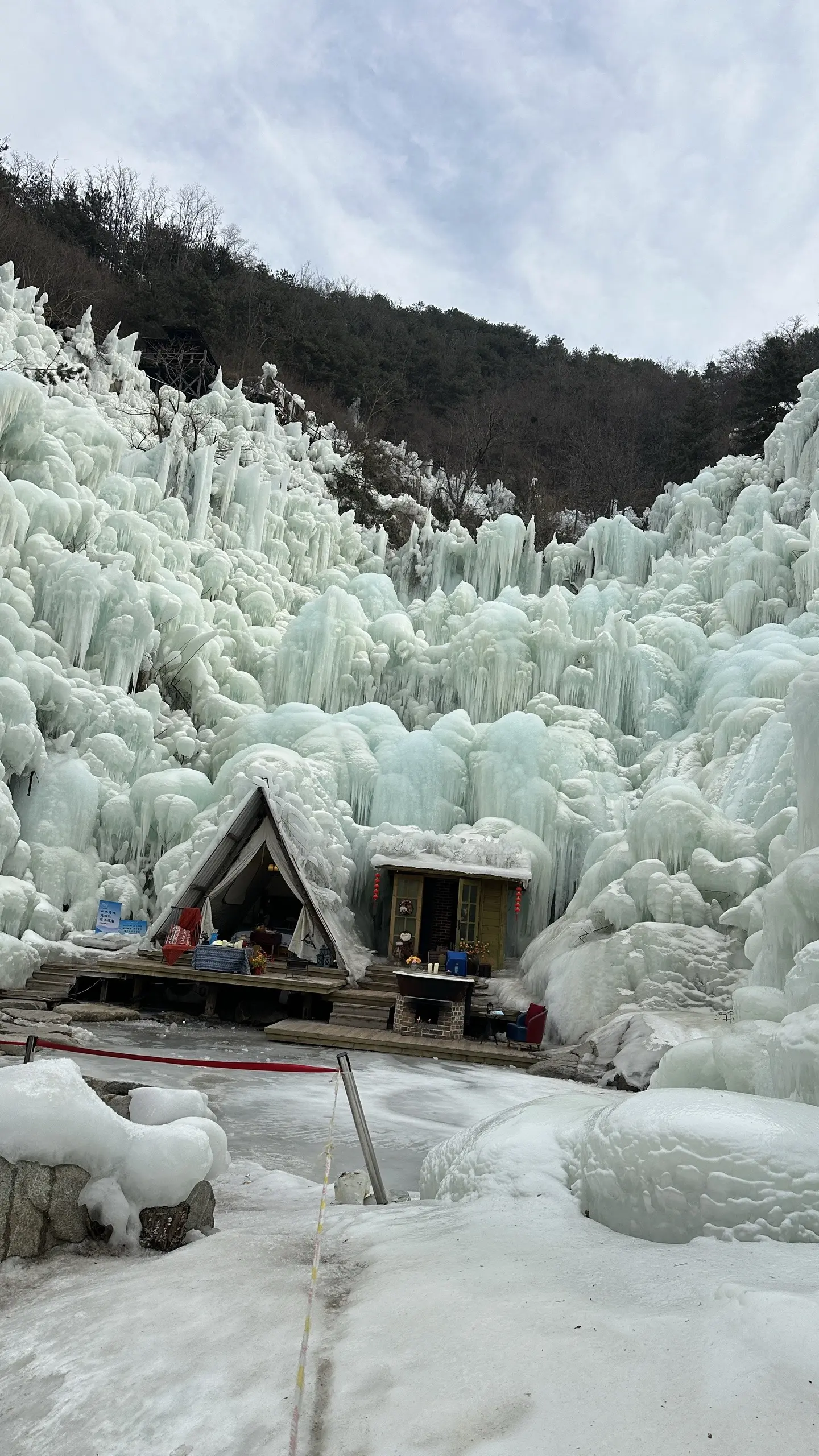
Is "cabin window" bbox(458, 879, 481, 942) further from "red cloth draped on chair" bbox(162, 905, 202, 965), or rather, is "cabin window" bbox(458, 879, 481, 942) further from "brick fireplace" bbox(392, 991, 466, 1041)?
"red cloth draped on chair" bbox(162, 905, 202, 965)

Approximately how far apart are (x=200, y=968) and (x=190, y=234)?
34.0m

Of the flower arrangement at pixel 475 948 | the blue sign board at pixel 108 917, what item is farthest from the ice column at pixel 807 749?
the blue sign board at pixel 108 917

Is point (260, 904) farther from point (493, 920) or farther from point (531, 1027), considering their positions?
point (531, 1027)

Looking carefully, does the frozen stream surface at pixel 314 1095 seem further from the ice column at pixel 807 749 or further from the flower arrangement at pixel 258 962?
the ice column at pixel 807 749

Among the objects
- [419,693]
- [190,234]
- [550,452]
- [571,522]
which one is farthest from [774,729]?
[190,234]

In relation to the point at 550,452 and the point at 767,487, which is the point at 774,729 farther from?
the point at 550,452

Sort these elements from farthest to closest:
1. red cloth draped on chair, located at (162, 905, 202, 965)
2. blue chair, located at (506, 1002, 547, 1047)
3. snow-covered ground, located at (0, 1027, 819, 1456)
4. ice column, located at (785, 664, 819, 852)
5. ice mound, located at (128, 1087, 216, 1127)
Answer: red cloth draped on chair, located at (162, 905, 202, 965) → blue chair, located at (506, 1002, 547, 1047) → ice column, located at (785, 664, 819, 852) → ice mound, located at (128, 1087, 216, 1127) → snow-covered ground, located at (0, 1027, 819, 1456)

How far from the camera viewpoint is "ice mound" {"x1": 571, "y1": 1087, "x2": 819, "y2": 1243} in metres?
3.36

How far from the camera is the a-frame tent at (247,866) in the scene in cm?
1569

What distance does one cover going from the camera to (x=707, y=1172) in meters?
→ 3.46

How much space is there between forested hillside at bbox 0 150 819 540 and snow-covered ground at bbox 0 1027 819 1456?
29085mm

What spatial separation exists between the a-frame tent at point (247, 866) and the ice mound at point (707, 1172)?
39.4 feet

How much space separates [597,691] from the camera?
23000 mm

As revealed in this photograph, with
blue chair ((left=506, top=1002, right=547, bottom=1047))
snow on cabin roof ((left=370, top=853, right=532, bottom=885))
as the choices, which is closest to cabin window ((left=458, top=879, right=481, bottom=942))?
snow on cabin roof ((left=370, top=853, right=532, bottom=885))
